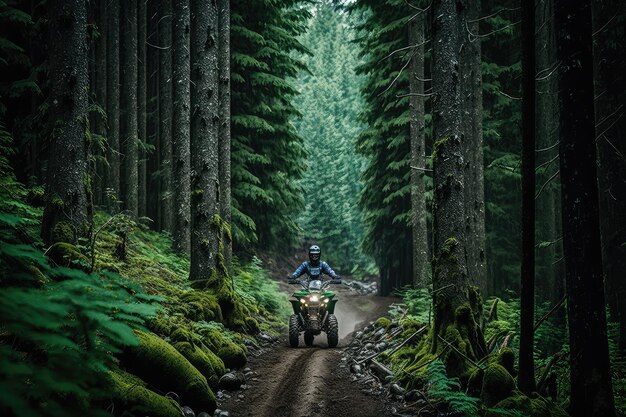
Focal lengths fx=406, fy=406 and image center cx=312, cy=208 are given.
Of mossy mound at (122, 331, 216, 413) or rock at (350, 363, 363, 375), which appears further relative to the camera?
rock at (350, 363, 363, 375)

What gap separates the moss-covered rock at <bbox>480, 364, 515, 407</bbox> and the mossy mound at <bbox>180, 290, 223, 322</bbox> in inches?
207

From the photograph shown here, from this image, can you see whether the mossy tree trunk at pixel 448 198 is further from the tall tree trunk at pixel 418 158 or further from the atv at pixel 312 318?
the tall tree trunk at pixel 418 158

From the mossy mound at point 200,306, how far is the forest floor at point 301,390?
1208mm

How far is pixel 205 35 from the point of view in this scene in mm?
10070

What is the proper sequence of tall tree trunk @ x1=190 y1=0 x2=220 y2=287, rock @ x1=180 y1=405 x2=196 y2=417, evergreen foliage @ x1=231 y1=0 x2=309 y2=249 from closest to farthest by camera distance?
rock @ x1=180 y1=405 x2=196 y2=417 < tall tree trunk @ x1=190 y1=0 x2=220 y2=287 < evergreen foliage @ x1=231 y1=0 x2=309 y2=249

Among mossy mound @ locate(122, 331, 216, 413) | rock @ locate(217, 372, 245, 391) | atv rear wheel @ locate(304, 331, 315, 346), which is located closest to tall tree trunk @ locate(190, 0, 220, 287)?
atv rear wheel @ locate(304, 331, 315, 346)

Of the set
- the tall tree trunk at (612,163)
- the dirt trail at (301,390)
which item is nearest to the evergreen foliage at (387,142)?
the tall tree trunk at (612,163)

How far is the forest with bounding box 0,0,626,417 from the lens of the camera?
464cm

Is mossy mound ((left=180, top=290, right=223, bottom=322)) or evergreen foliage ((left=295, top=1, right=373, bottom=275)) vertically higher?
evergreen foliage ((left=295, top=1, right=373, bottom=275))

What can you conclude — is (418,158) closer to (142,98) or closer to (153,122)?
(142,98)

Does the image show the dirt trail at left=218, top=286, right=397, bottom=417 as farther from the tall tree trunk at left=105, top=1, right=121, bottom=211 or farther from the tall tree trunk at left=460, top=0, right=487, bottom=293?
the tall tree trunk at left=105, top=1, right=121, bottom=211

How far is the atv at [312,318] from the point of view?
10.2 metres

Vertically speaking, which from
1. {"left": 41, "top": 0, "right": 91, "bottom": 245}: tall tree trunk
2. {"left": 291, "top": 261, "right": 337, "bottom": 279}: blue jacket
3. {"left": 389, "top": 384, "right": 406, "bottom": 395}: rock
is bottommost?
{"left": 389, "top": 384, "right": 406, "bottom": 395}: rock

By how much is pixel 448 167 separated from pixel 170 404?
18.0 ft
